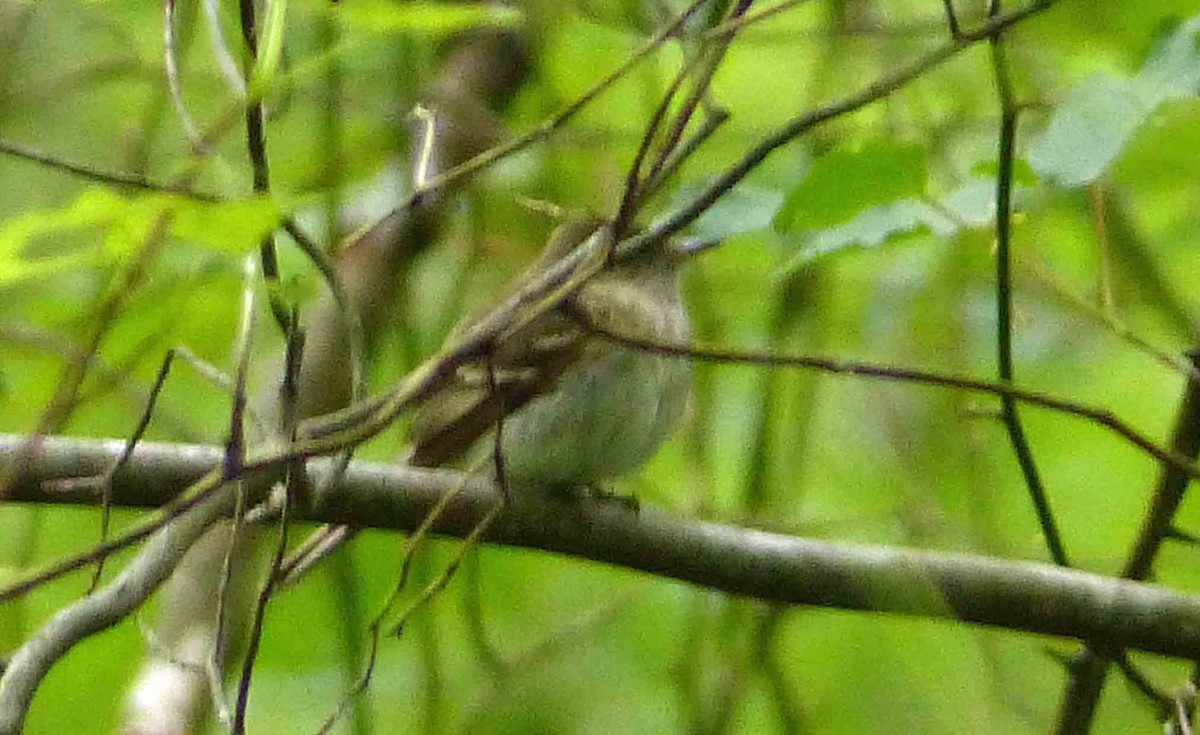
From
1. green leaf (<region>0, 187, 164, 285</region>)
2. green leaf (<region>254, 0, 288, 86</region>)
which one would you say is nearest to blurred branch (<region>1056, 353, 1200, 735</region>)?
green leaf (<region>254, 0, 288, 86</region>)

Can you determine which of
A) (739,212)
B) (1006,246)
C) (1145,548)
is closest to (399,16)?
(739,212)

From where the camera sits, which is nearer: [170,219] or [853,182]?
[170,219]

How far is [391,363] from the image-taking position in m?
3.09

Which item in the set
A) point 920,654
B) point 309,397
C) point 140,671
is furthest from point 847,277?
point 140,671

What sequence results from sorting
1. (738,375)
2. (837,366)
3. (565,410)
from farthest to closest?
(738,375)
(565,410)
(837,366)

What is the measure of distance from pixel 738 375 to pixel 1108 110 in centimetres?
178

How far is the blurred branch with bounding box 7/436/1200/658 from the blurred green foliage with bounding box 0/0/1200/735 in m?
0.54

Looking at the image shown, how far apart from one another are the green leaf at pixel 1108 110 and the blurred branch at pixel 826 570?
47cm

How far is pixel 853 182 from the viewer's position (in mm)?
1456

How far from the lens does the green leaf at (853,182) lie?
146 cm

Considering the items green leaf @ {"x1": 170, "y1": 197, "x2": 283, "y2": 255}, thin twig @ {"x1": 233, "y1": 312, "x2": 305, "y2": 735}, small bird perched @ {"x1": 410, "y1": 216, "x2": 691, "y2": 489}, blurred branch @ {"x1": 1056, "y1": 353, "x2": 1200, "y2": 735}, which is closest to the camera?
green leaf @ {"x1": 170, "y1": 197, "x2": 283, "y2": 255}

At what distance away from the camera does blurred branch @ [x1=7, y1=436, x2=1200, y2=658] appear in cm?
170

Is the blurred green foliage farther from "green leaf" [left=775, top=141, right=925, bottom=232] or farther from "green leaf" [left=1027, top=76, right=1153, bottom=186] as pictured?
"green leaf" [left=775, top=141, right=925, bottom=232]

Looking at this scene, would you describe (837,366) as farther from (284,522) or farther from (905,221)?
(284,522)
